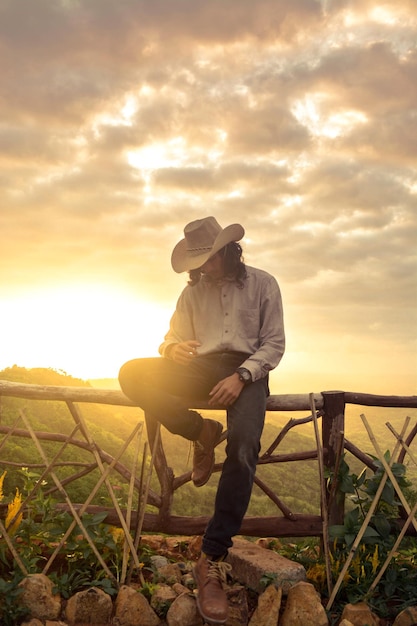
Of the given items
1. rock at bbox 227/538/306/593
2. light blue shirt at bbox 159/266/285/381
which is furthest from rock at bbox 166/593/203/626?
light blue shirt at bbox 159/266/285/381

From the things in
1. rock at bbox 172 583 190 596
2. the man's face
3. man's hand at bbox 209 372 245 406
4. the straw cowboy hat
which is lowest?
rock at bbox 172 583 190 596

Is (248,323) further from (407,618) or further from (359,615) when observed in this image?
(407,618)

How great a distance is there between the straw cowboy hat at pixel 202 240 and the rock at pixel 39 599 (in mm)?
2491

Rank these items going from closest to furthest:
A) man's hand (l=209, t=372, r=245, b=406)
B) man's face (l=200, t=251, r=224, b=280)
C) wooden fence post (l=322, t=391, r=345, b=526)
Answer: man's hand (l=209, t=372, r=245, b=406), man's face (l=200, t=251, r=224, b=280), wooden fence post (l=322, t=391, r=345, b=526)

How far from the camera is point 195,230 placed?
4746 millimetres

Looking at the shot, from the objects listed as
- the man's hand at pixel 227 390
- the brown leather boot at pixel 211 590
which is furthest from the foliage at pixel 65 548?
the man's hand at pixel 227 390

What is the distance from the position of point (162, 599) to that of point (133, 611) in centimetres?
23

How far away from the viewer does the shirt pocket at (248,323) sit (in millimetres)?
4617

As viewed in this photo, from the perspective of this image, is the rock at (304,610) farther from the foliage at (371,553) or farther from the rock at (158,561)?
the rock at (158,561)

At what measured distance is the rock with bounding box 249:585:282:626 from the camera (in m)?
3.96

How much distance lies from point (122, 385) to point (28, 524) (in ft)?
4.27

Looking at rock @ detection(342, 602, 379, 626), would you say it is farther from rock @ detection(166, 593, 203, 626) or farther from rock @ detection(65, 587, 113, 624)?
rock @ detection(65, 587, 113, 624)

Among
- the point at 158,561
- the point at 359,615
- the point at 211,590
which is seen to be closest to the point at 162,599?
the point at 211,590

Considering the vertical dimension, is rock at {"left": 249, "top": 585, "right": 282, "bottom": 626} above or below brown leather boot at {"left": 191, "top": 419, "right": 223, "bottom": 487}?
below
